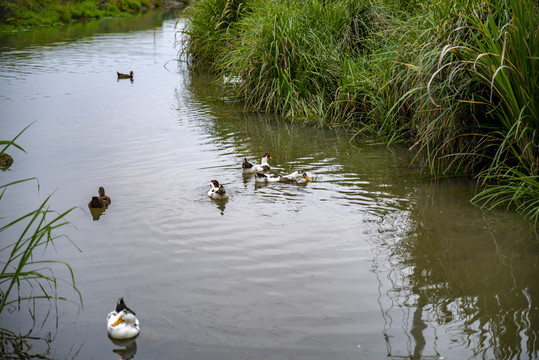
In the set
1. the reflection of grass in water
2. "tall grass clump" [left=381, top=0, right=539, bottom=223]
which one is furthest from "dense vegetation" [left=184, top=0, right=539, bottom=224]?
the reflection of grass in water

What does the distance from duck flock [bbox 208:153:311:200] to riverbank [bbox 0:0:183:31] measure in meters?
27.5

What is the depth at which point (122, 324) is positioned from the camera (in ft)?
15.6

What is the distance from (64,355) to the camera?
462 centimetres

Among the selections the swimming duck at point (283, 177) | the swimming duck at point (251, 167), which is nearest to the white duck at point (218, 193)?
the swimming duck at point (283, 177)

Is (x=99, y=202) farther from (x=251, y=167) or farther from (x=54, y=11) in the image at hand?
(x=54, y=11)

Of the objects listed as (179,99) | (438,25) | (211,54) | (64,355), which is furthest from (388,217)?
(211,54)

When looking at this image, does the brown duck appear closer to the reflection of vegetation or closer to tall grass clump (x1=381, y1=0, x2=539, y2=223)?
the reflection of vegetation

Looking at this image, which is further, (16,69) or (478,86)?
(16,69)

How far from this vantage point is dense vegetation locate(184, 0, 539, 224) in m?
7.16

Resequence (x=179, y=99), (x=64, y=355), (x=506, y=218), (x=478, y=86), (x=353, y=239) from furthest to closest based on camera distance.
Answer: (x=179, y=99)
(x=478, y=86)
(x=506, y=218)
(x=353, y=239)
(x=64, y=355)

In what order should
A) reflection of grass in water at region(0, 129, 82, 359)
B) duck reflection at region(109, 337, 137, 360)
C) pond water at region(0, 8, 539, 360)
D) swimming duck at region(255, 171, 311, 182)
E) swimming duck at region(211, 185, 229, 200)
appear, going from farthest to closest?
swimming duck at region(255, 171, 311, 182)
swimming duck at region(211, 185, 229, 200)
pond water at region(0, 8, 539, 360)
duck reflection at region(109, 337, 137, 360)
reflection of grass in water at region(0, 129, 82, 359)

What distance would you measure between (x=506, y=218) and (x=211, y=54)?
12706 millimetres

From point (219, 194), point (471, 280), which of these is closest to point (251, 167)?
point (219, 194)

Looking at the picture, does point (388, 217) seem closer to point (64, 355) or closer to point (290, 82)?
point (64, 355)
